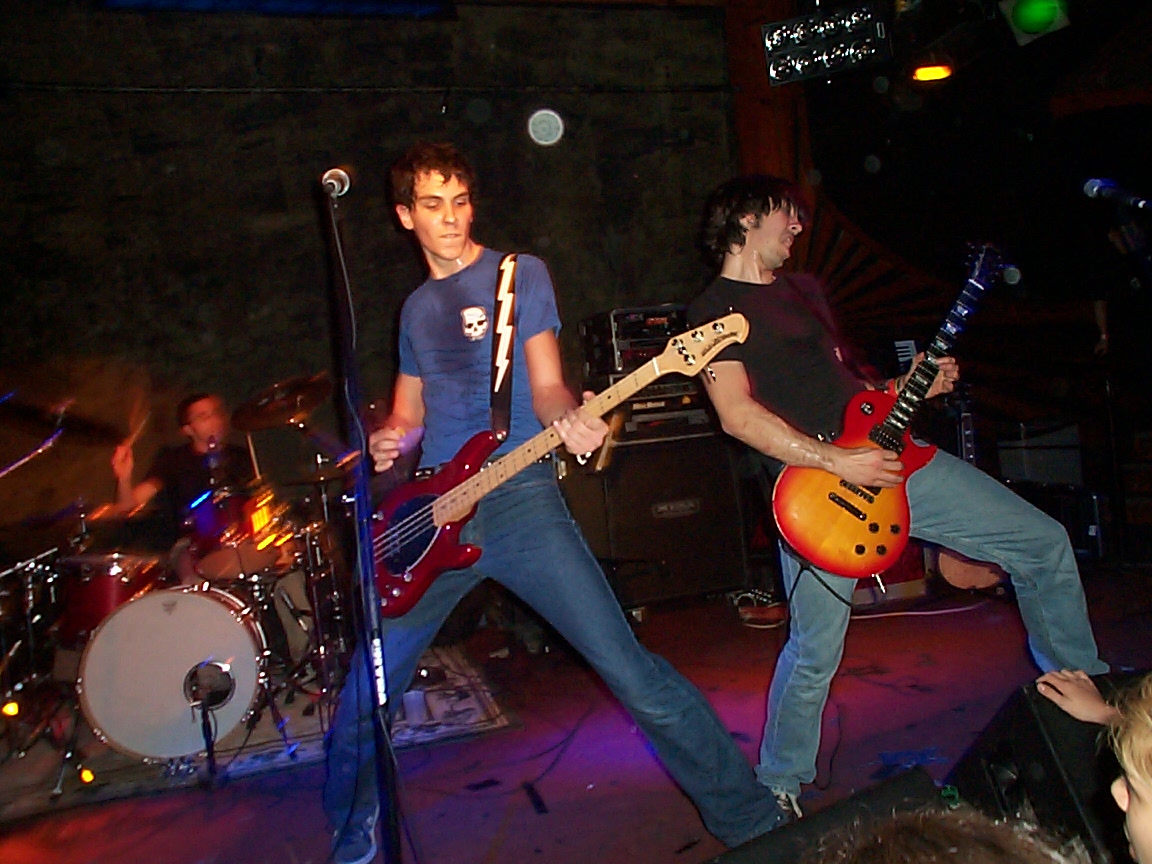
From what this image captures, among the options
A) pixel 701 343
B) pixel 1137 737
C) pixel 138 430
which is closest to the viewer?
pixel 1137 737

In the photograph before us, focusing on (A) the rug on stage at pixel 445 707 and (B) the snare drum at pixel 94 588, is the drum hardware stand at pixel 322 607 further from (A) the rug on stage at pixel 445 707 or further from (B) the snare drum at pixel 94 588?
(B) the snare drum at pixel 94 588

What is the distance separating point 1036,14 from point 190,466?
627 centimetres

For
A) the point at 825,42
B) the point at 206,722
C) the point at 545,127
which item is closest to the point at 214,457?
the point at 206,722

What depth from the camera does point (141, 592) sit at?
14.2 feet

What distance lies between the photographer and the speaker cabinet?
591 cm

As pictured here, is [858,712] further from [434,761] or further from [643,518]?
[643,518]

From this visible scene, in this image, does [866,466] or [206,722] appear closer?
[866,466]

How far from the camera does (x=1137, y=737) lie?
44.2 inches

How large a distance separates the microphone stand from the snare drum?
2777 mm

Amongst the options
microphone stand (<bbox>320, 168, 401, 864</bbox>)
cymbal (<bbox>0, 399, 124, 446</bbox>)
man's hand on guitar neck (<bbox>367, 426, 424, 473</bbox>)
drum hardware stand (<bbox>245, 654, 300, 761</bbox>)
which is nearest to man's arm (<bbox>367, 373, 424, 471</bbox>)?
man's hand on guitar neck (<bbox>367, 426, 424, 473</bbox>)

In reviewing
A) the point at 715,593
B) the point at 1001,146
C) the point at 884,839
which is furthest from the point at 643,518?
the point at 884,839

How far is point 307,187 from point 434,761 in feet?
15.5

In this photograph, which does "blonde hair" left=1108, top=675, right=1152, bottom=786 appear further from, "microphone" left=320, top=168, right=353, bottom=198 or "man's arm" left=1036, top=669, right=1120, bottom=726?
"microphone" left=320, top=168, right=353, bottom=198

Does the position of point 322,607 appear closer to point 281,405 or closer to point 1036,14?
point 281,405
